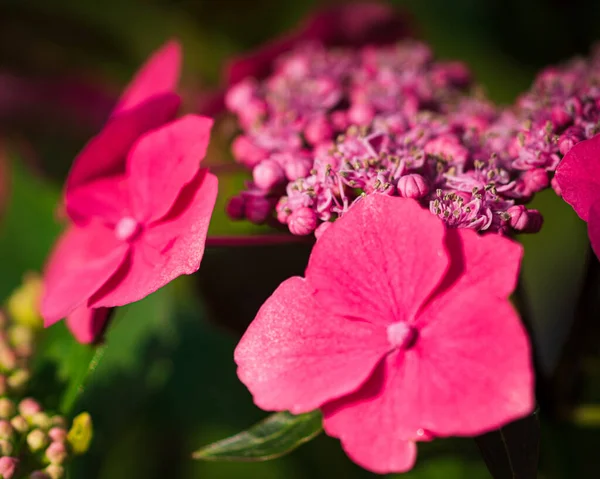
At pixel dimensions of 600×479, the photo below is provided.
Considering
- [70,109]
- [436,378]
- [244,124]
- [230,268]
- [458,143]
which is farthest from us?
[70,109]

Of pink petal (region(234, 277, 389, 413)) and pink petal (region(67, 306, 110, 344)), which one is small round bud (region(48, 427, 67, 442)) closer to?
pink petal (region(67, 306, 110, 344))

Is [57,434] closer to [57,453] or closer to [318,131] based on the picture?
[57,453]

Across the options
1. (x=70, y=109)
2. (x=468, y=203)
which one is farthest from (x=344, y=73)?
(x=70, y=109)

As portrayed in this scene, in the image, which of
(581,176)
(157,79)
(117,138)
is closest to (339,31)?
(157,79)

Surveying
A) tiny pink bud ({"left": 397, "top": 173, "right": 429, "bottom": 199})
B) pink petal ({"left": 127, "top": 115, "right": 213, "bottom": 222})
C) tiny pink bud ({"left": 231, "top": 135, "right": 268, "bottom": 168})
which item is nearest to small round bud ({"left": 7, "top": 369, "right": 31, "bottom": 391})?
pink petal ({"left": 127, "top": 115, "right": 213, "bottom": 222})

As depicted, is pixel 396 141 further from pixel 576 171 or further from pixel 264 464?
pixel 264 464

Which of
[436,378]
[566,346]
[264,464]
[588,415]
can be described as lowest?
[264,464]
